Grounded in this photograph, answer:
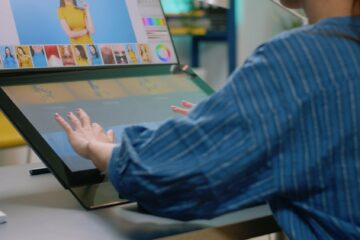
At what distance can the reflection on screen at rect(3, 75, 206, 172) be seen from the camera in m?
0.85

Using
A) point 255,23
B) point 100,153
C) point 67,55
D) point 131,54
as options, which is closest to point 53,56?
point 67,55

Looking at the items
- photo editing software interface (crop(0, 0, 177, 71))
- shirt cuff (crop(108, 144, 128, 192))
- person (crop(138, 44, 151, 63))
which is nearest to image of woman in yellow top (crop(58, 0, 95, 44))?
photo editing software interface (crop(0, 0, 177, 71))

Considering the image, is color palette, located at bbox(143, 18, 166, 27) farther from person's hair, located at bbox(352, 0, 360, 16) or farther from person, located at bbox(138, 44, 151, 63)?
person's hair, located at bbox(352, 0, 360, 16)

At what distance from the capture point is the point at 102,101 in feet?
3.14

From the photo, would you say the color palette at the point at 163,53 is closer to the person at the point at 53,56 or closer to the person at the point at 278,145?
the person at the point at 53,56

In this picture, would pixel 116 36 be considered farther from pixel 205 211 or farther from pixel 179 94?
pixel 205 211

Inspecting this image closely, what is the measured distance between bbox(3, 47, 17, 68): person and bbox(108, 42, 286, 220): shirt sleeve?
1.15ft

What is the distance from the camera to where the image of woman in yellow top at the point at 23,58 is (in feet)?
3.07

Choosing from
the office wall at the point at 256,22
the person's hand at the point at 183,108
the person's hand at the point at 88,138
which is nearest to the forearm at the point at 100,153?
the person's hand at the point at 88,138

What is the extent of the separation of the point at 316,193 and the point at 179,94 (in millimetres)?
461

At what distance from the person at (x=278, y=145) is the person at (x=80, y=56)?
1.23 ft

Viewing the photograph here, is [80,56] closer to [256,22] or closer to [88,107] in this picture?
[88,107]

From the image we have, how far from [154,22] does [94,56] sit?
0.56 feet

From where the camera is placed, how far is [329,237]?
0.66m
